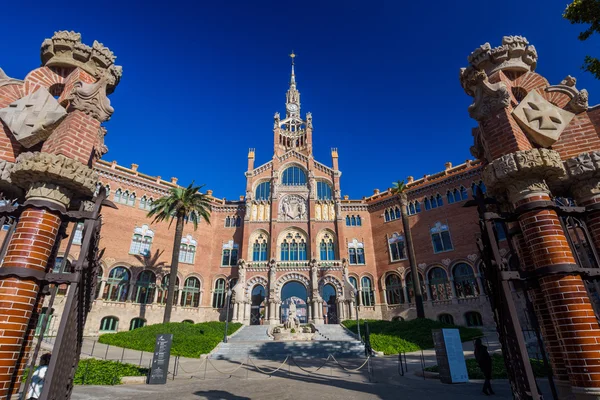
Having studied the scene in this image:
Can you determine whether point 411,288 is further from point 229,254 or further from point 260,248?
point 229,254

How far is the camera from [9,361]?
3.97 m

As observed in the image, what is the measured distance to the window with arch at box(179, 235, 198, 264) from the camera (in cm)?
3459

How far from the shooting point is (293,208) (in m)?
37.9

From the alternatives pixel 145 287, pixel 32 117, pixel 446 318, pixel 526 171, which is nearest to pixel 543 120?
pixel 526 171

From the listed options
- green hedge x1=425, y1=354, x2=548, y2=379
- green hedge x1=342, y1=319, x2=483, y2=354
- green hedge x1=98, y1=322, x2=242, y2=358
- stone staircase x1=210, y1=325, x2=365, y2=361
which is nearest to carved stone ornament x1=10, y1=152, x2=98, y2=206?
green hedge x1=425, y1=354, x2=548, y2=379

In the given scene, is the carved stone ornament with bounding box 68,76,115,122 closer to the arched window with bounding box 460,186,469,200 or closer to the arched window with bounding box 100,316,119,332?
the arched window with bounding box 100,316,119,332

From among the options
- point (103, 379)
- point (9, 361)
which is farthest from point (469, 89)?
point (103, 379)

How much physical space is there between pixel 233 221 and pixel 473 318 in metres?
27.5

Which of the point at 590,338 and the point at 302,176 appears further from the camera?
the point at 302,176

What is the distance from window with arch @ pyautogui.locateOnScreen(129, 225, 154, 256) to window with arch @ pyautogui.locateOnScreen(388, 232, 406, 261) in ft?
85.5

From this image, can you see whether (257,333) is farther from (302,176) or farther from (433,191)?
(433,191)

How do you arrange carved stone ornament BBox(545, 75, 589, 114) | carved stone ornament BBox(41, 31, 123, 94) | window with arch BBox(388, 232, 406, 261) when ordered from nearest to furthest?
carved stone ornament BBox(545, 75, 589, 114), carved stone ornament BBox(41, 31, 123, 94), window with arch BBox(388, 232, 406, 261)

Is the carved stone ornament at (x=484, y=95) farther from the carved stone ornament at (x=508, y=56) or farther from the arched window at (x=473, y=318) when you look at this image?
the arched window at (x=473, y=318)

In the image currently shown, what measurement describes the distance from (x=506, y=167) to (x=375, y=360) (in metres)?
15.1
